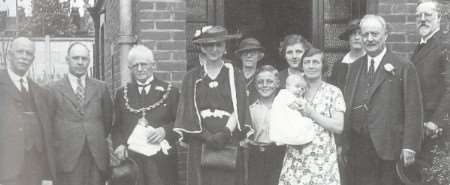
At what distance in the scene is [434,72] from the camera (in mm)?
5156

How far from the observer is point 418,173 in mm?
5039

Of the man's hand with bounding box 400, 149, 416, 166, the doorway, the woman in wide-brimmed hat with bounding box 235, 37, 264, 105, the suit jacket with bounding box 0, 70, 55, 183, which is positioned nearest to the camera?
the suit jacket with bounding box 0, 70, 55, 183

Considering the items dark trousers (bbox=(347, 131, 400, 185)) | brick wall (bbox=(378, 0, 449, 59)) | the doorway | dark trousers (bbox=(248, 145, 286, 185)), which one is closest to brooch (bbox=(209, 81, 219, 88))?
dark trousers (bbox=(248, 145, 286, 185))

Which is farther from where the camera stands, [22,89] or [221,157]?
[221,157]

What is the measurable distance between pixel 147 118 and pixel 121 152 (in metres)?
0.34

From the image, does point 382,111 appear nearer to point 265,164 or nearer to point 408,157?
point 408,157

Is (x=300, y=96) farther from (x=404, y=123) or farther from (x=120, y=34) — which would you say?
(x=120, y=34)

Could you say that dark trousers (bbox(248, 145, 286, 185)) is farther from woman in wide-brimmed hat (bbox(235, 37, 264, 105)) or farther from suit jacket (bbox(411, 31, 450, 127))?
suit jacket (bbox(411, 31, 450, 127))

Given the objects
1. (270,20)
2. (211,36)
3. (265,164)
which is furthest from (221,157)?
(270,20)

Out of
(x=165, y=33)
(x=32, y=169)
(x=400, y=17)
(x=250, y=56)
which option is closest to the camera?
(x=32, y=169)

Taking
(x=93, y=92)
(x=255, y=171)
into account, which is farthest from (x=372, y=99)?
(x=93, y=92)

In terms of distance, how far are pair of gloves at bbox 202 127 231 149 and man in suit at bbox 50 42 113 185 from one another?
87 centimetres

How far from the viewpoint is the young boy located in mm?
4711

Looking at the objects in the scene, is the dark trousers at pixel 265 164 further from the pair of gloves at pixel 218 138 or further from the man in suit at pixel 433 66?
the man in suit at pixel 433 66
